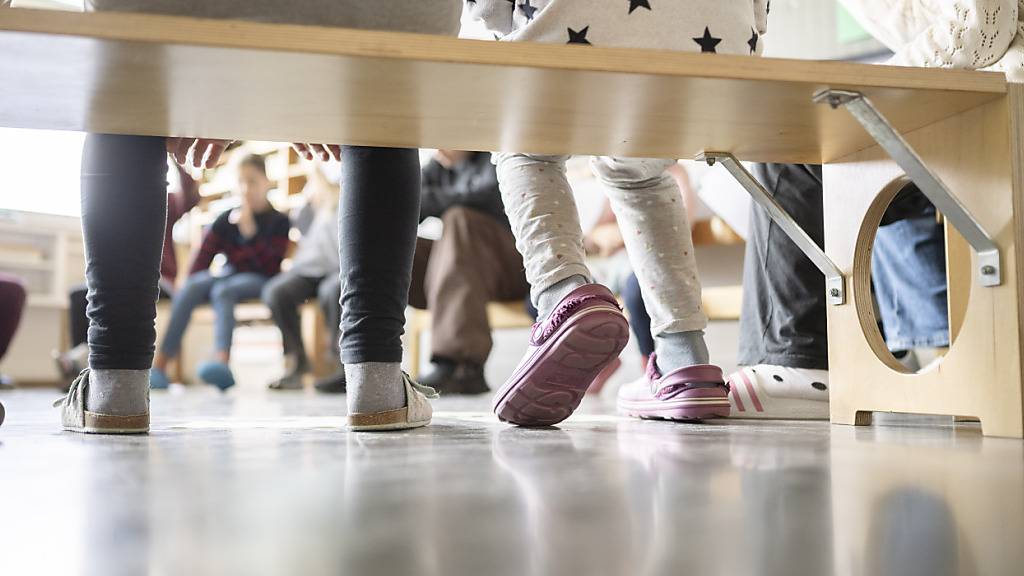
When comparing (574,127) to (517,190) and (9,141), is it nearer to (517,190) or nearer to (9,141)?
(517,190)

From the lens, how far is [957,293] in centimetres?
90

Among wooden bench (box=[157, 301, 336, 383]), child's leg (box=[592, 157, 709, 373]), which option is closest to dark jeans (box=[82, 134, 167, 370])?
child's leg (box=[592, 157, 709, 373])

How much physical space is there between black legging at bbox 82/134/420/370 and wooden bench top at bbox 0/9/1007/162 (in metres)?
0.03

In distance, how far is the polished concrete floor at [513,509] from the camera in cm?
32

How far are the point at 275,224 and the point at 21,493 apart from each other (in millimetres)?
3506

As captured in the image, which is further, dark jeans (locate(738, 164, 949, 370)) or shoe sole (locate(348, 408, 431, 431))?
dark jeans (locate(738, 164, 949, 370))

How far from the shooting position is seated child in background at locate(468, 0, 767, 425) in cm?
90

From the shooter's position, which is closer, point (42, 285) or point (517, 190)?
point (517, 190)

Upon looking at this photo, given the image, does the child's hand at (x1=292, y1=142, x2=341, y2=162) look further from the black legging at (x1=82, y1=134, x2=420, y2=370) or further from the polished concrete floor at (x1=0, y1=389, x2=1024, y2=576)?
the polished concrete floor at (x1=0, y1=389, x2=1024, y2=576)

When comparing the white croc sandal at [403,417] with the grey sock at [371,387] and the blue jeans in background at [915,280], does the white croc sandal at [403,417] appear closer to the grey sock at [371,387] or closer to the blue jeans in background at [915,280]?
the grey sock at [371,387]

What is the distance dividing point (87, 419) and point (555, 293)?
49 cm

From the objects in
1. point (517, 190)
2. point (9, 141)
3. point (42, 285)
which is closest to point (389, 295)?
point (517, 190)

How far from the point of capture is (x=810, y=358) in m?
1.20

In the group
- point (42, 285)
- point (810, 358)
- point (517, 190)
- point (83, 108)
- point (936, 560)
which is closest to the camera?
point (936, 560)
